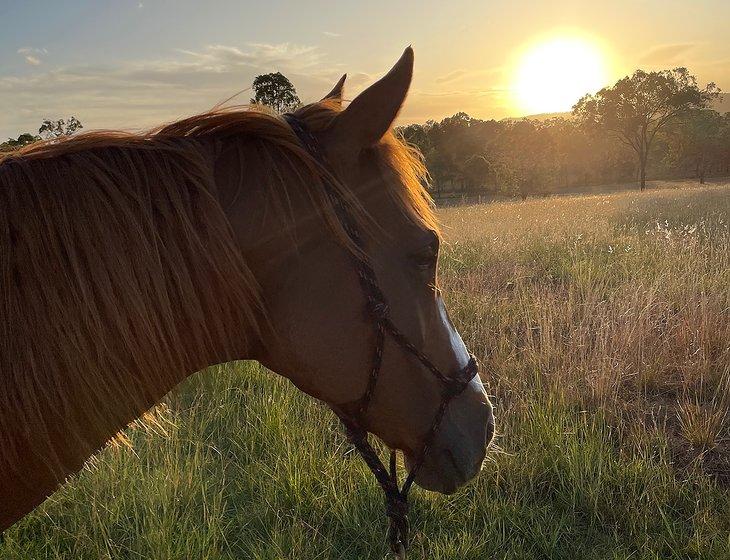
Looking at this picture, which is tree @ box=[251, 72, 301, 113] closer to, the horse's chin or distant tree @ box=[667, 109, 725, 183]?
the horse's chin

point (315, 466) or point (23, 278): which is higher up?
point (23, 278)

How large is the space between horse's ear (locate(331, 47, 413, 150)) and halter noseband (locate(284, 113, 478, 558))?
0.09m

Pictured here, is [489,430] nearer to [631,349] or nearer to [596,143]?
[631,349]

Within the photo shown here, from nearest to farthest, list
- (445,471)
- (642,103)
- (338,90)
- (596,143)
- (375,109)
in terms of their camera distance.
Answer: (375,109) → (445,471) → (338,90) → (642,103) → (596,143)

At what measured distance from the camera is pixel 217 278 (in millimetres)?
1168

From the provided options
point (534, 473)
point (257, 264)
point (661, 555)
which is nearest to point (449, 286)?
point (534, 473)

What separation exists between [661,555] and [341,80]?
232cm

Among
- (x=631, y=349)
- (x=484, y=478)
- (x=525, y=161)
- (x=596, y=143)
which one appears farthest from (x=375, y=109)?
(x=596, y=143)

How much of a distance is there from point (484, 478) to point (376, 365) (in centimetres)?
162

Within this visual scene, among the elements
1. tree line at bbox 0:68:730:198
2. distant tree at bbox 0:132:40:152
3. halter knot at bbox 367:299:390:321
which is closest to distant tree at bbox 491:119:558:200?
tree line at bbox 0:68:730:198

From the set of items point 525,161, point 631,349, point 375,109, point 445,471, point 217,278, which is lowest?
point 631,349

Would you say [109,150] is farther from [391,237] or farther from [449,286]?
[449,286]

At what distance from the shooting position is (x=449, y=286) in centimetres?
590

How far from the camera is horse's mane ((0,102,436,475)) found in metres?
1.03
